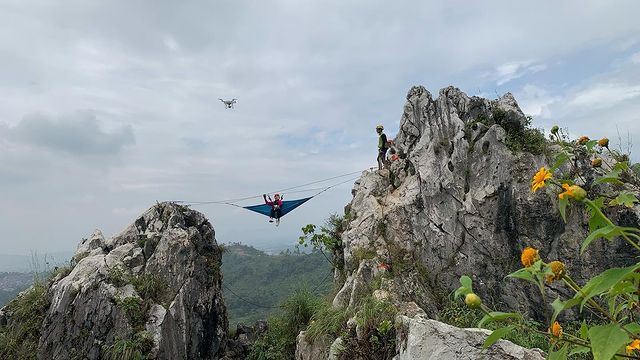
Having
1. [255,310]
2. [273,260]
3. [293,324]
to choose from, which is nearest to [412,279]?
[293,324]

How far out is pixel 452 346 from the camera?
13.2ft

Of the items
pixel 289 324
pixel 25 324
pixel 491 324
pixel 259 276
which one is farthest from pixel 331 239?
pixel 259 276

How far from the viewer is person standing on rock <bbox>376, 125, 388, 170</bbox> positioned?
40.7 ft

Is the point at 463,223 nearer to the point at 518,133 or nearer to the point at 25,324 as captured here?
the point at 518,133

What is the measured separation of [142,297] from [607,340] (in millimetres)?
12154

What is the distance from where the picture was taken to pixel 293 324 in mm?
11312

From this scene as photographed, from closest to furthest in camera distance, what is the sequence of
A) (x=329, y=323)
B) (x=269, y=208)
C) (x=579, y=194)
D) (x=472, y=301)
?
(x=579, y=194) → (x=472, y=301) → (x=329, y=323) → (x=269, y=208)

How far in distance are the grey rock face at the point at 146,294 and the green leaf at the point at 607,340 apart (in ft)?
37.1

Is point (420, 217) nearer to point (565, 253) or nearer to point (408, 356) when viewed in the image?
point (565, 253)

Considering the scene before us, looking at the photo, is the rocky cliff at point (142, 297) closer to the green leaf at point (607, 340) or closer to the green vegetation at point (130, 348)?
the green vegetation at point (130, 348)

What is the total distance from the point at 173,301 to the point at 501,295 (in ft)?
30.0

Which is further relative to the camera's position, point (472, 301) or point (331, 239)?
point (331, 239)

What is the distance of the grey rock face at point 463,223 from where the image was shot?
29.0 ft

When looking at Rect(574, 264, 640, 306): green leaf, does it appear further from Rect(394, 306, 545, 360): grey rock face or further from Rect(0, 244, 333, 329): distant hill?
Rect(0, 244, 333, 329): distant hill
